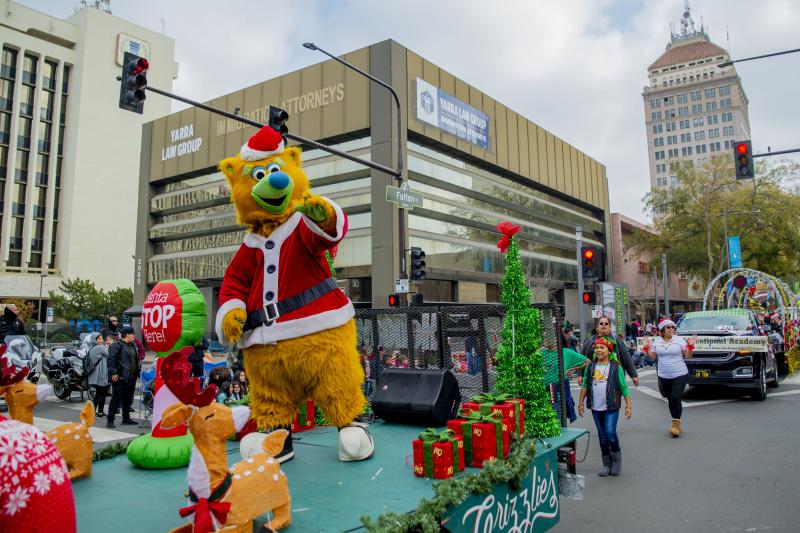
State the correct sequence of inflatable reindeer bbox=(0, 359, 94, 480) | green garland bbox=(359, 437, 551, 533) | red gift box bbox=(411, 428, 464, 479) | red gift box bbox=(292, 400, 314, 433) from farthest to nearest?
red gift box bbox=(292, 400, 314, 433)
red gift box bbox=(411, 428, 464, 479)
inflatable reindeer bbox=(0, 359, 94, 480)
green garland bbox=(359, 437, 551, 533)

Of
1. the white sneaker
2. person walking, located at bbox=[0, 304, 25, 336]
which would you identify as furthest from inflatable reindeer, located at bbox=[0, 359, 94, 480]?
person walking, located at bbox=[0, 304, 25, 336]

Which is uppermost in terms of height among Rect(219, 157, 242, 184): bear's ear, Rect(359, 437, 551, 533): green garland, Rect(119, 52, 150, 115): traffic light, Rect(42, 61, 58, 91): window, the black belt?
Rect(42, 61, 58, 91): window

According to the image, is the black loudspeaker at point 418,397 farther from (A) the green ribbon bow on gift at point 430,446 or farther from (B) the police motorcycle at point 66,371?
(B) the police motorcycle at point 66,371

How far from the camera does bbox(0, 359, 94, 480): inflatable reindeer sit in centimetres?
306

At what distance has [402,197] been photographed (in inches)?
491

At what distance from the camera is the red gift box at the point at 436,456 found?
3.24 meters

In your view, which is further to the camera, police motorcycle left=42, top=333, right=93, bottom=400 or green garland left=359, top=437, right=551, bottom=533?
police motorcycle left=42, top=333, right=93, bottom=400

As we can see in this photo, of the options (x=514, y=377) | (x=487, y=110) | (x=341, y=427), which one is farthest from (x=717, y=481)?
(x=487, y=110)

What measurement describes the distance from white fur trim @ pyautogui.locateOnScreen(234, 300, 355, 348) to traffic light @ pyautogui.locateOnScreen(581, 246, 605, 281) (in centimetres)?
1071

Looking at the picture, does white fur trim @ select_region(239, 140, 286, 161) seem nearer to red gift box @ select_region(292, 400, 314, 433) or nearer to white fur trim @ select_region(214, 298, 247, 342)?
white fur trim @ select_region(214, 298, 247, 342)

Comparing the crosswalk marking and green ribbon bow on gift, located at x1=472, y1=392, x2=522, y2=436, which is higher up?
green ribbon bow on gift, located at x1=472, y1=392, x2=522, y2=436

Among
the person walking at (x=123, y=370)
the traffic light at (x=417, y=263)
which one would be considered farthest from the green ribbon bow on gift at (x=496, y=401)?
the traffic light at (x=417, y=263)

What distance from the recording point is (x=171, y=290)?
14.1 ft

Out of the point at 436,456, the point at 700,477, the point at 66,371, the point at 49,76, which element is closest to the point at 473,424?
the point at 436,456
